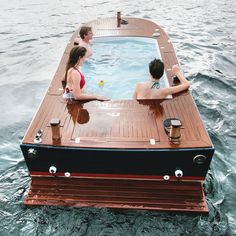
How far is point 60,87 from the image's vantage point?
562 centimetres

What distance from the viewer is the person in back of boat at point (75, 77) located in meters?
4.86

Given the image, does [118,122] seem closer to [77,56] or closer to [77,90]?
[77,90]

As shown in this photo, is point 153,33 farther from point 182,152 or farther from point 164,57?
point 182,152

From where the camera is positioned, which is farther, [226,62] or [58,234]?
[226,62]

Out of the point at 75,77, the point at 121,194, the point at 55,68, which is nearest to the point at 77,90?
the point at 75,77

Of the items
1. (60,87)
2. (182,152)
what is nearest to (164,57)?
(60,87)

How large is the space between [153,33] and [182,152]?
16.9 feet

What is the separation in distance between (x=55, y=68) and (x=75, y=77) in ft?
17.3

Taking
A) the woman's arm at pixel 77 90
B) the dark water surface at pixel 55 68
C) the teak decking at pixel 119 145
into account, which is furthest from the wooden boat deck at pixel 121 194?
the woman's arm at pixel 77 90

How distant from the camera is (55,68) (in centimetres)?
986

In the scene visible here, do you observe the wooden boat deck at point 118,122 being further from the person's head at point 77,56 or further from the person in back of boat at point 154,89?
the person's head at point 77,56

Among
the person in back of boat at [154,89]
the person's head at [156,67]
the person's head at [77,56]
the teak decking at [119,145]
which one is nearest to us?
the teak decking at [119,145]

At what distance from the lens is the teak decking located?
413cm

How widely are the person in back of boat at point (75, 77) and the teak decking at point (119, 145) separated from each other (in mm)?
285
